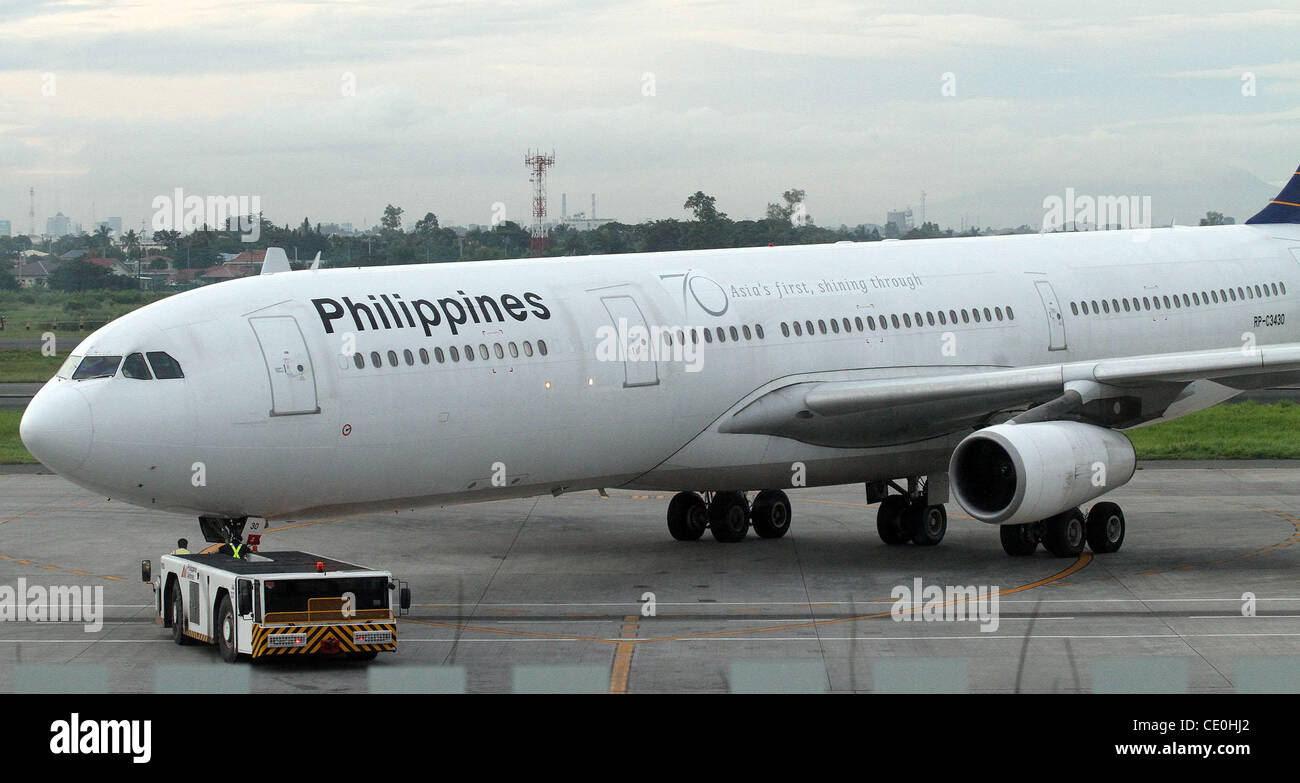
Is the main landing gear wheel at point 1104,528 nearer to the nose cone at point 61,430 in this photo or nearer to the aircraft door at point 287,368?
the aircraft door at point 287,368

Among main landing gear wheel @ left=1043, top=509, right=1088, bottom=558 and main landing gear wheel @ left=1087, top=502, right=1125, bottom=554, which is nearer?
main landing gear wheel @ left=1043, top=509, right=1088, bottom=558

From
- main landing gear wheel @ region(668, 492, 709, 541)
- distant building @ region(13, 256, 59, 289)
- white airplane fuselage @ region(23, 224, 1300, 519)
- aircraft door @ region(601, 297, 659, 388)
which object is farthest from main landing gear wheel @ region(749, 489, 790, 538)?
distant building @ region(13, 256, 59, 289)

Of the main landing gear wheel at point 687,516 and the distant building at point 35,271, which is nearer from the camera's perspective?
the main landing gear wheel at point 687,516

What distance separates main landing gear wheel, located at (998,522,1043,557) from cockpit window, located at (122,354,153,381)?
1416 centimetres

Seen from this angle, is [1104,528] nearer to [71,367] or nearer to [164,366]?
[164,366]

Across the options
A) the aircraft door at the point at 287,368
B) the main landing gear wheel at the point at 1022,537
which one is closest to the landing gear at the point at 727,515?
the main landing gear wheel at the point at 1022,537

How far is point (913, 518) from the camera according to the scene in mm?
30375

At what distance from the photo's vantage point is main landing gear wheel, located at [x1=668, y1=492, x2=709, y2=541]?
1227 inches

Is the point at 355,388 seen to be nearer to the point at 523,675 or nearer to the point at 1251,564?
the point at 523,675

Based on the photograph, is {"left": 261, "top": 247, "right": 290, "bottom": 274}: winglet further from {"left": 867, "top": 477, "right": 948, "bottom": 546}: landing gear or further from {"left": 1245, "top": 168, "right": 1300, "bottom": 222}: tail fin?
{"left": 1245, "top": 168, "right": 1300, "bottom": 222}: tail fin

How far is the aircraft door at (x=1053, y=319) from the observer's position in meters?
30.5

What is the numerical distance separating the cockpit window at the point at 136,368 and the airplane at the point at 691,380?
0.10ft

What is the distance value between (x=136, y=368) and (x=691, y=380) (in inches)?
326

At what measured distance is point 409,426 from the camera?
23359 mm
